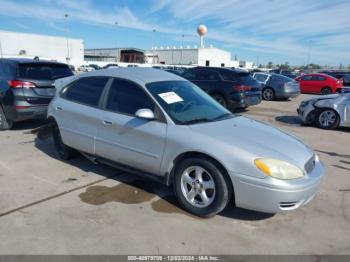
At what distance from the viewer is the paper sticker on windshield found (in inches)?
173

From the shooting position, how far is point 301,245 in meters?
3.43

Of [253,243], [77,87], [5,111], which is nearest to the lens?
[253,243]

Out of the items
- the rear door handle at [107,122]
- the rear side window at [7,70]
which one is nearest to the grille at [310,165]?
the rear door handle at [107,122]

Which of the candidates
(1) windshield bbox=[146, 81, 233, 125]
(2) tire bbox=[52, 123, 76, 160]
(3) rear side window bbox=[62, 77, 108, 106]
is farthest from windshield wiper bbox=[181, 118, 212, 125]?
(2) tire bbox=[52, 123, 76, 160]

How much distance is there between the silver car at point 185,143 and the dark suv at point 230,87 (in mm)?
6618

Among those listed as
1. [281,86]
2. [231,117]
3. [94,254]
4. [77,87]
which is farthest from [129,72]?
[281,86]

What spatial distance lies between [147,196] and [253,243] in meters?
1.60

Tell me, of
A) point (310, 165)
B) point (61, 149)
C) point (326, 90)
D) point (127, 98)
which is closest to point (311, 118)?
point (310, 165)

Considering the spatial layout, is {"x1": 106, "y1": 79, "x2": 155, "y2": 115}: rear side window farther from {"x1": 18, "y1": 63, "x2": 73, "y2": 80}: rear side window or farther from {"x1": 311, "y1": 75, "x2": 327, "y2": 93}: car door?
{"x1": 311, "y1": 75, "x2": 327, "y2": 93}: car door

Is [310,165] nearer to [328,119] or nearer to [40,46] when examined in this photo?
[328,119]

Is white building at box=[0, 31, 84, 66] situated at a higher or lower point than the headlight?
higher

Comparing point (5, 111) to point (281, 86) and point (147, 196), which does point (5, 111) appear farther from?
point (281, 86)

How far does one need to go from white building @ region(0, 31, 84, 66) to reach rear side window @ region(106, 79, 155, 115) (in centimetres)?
6281

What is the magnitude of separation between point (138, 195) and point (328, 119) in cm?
726
